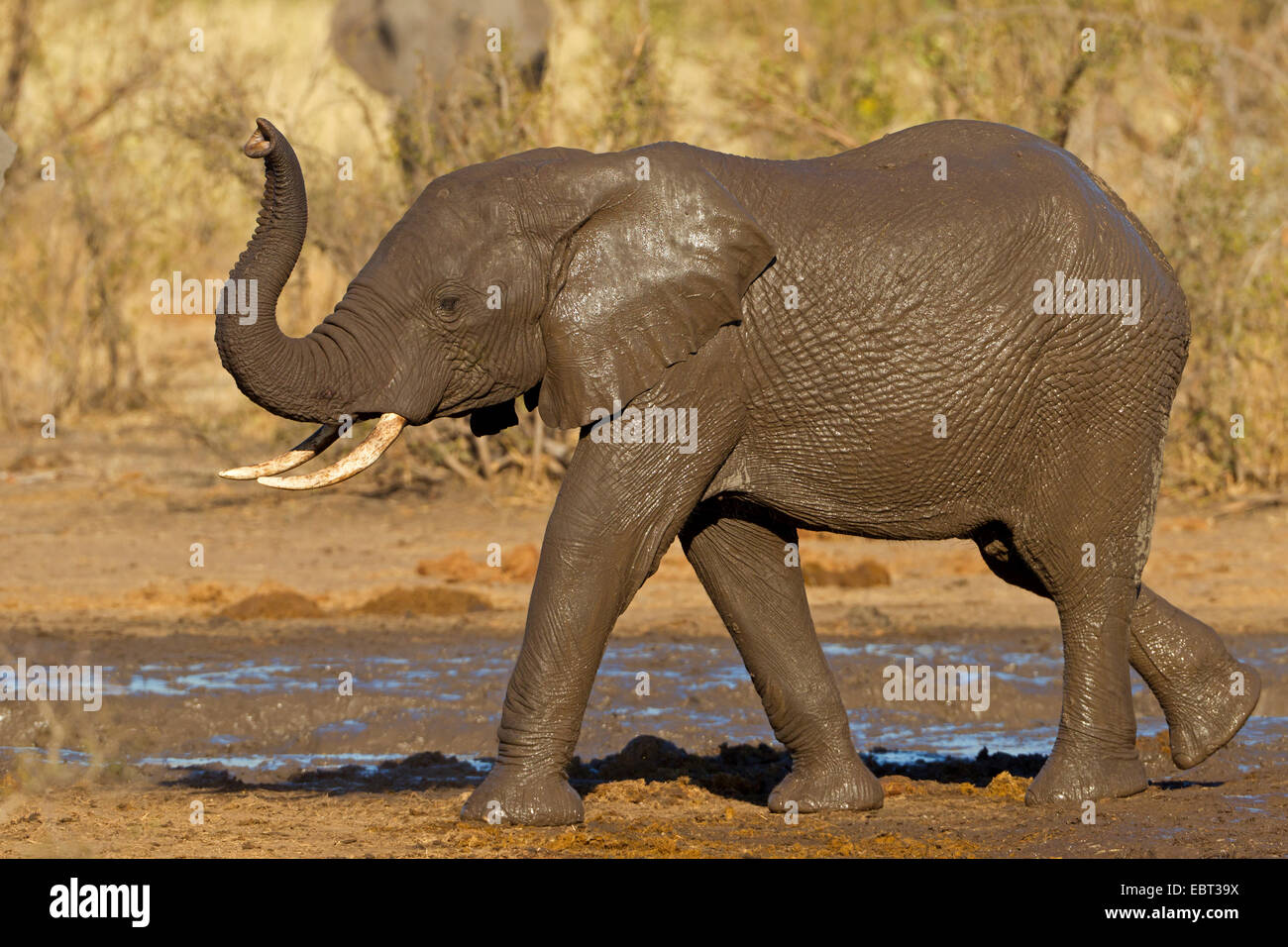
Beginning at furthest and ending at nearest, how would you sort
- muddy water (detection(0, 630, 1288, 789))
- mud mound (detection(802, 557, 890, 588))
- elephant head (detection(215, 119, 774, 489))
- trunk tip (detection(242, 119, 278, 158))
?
mud mound (detection(802, 557, 890, 588)) → muddy water (detection(0, 630, 1288, 789)) → elephant head (detection(215, 119, 774, 489)) → trunk tip (detection(242, 119, 278, 158))

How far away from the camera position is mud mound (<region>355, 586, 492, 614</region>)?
36.4ft

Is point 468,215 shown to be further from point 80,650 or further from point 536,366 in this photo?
point 80,650

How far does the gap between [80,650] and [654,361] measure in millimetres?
4651

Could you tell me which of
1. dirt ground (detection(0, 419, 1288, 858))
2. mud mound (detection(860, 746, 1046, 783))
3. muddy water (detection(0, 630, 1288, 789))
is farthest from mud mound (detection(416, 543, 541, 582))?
mud mound (detection(860, 746, 1046, 783))

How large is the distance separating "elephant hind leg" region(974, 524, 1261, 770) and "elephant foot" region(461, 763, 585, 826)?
180cm

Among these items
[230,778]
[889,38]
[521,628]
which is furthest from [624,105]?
[230,778]

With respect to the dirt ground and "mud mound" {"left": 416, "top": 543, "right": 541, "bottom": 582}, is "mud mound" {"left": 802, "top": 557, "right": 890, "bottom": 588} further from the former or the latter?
"mud mound" {"left": 416, "top": 543, "right": 541, "bottom": 582}

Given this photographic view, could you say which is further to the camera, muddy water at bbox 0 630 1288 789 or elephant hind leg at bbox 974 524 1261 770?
muddy water at bbox 0 630 1288 789

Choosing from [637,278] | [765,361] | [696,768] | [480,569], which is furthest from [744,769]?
[480,569]

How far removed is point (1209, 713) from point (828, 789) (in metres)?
1.40

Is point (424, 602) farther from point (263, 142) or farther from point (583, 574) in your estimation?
point (263, 142)

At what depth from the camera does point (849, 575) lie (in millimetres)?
12055

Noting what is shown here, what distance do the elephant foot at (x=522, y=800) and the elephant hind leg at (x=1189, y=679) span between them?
1805mm
